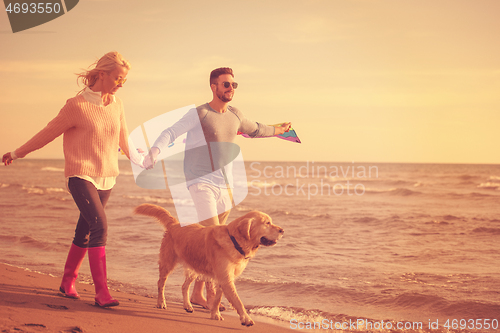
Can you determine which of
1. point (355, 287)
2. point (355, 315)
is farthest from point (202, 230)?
point (355, 287)

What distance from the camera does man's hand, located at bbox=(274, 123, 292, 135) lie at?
5238mm

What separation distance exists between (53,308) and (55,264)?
3666mm

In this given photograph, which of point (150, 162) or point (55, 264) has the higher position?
point (150, 162)

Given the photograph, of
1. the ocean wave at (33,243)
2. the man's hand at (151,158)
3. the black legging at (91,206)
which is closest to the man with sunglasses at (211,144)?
the man's hand at (151,158)

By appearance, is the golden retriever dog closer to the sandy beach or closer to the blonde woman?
the sandy beach

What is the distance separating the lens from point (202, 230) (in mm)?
4340

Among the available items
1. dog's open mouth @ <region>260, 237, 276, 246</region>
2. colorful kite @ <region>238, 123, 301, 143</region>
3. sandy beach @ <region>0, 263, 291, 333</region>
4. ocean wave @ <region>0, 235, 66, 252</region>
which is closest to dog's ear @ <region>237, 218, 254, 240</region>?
dog's open mouth @ <region>260, 237, 276, 246</region>

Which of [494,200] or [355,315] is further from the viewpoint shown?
[494,200]

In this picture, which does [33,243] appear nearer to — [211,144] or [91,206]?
[91,206]

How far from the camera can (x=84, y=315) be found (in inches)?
143

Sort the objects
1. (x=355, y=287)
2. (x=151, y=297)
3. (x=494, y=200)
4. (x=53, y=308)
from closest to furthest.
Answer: (x=53, y=308) → (x=151, y=297) → (x=355, y=287) → (x=494, y=200)

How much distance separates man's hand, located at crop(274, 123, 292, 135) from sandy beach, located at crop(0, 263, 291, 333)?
7.42 ft

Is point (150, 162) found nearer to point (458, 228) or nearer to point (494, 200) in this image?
point (458, 228)

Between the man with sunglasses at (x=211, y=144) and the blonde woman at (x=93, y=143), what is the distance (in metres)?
0.64
